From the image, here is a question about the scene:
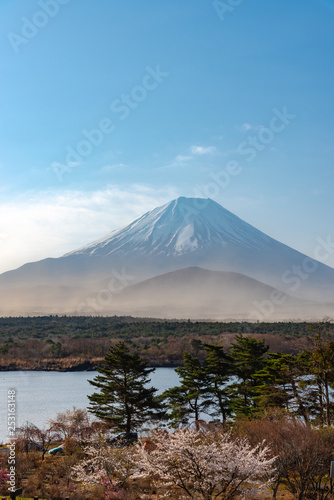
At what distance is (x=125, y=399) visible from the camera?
80.8ft

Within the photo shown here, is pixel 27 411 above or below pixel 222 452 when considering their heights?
below

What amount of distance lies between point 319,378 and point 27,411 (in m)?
24.5

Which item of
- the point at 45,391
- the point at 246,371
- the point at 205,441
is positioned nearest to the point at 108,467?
the point at 205,441

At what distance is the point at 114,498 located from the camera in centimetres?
1413

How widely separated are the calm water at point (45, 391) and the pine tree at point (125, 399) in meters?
4.64

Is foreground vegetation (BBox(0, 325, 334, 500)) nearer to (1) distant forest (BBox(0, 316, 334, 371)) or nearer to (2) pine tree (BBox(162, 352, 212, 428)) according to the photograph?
(2) pine tree (BBox(162, 352, 212, 428))

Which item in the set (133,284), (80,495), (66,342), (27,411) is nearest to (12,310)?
(133,284)

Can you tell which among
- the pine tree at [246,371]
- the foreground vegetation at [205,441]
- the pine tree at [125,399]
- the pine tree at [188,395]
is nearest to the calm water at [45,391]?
the pine tree at [125,399]

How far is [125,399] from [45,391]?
26.4m

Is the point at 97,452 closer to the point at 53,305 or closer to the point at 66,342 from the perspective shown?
the point at 66,342

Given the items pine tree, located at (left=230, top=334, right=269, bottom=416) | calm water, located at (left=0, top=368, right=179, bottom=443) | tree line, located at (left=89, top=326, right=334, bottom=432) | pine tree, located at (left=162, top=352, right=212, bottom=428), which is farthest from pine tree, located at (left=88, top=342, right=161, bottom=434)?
calm water, located at (left=0, top=368, right=179, bottom=443)

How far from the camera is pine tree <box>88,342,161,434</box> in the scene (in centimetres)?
2444

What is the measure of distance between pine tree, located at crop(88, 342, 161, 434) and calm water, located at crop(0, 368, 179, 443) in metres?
4.64

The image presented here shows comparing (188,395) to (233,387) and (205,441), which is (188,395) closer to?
(233,387)
